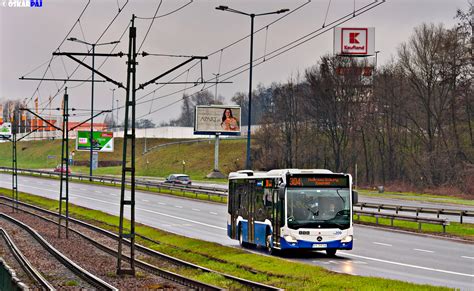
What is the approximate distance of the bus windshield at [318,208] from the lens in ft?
101

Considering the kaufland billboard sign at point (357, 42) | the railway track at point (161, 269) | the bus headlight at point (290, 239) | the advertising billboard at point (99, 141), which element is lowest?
the railway track at point (161, 269)

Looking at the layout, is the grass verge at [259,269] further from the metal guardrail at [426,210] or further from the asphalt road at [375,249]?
the metal guardrail at [426,210]

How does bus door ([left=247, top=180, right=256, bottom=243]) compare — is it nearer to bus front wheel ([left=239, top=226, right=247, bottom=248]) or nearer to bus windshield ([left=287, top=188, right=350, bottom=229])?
bus front wheel ([left=239, top=226, right=247, bottom=248])

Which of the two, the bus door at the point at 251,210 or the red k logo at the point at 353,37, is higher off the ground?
the red k logo at the point at 353,37

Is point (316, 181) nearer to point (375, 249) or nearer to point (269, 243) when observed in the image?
point (269, 243)

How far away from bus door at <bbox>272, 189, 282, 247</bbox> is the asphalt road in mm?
996

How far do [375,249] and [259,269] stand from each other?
962 cm

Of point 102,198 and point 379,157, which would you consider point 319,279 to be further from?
point 379,157

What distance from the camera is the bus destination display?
102 feet

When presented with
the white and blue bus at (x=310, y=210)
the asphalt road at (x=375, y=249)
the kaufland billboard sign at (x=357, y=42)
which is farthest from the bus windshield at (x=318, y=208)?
the kaufland billboard sign at (x=357, y=42)

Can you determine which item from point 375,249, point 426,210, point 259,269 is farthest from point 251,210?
point 426,210

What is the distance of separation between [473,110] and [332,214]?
191ft

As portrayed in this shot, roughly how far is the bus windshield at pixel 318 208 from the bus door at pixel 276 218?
1.70ft

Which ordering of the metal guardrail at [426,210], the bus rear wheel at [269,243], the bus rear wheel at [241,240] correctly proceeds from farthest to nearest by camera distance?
the metal guardrail at [426,210], the bus rear wheel at [241,240], the bus rear wheel at [269,243]
